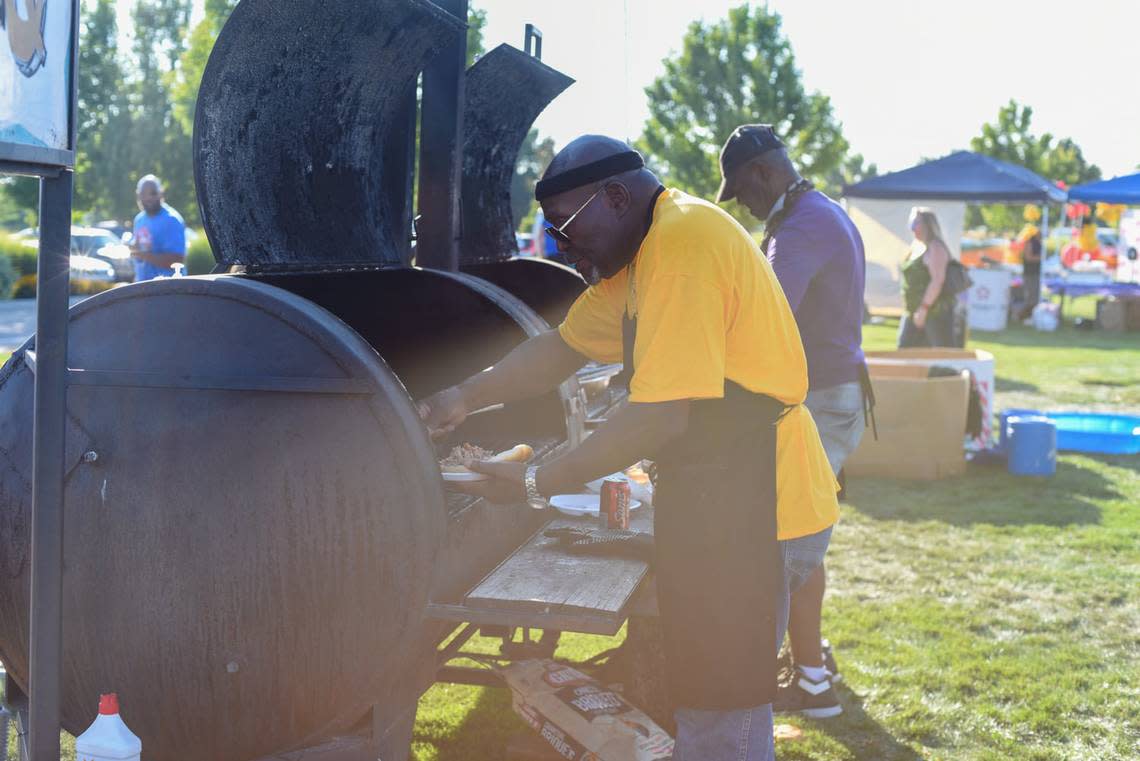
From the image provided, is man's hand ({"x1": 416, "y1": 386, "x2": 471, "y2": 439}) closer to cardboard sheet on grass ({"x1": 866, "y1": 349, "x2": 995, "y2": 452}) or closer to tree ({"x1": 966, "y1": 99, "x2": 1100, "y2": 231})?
cardboard sheet on grass ({"x1": 866, "y1": 349, "x2": 995, "y2": 452})

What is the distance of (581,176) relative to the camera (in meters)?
2.50

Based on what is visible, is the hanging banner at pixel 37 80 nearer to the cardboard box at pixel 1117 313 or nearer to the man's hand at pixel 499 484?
the man's hand at pixel 499 484

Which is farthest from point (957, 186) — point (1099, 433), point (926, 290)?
point (1099, 433)

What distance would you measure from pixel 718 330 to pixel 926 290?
8.10m

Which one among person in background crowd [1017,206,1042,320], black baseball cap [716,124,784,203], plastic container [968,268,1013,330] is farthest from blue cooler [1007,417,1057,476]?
person in background crowd [1017,206,1042,320]

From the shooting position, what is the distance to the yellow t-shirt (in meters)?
2.34

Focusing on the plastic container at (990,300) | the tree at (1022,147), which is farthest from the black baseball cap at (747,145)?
the tree at (1022,147)

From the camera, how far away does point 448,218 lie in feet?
14.6

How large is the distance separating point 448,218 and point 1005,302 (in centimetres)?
1587

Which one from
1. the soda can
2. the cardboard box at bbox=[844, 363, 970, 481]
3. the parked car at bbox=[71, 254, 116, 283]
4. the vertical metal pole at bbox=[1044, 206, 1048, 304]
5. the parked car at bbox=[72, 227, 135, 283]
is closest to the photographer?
the soda can

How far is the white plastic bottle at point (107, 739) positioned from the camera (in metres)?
2.55

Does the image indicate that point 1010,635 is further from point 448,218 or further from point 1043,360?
point 1043,360

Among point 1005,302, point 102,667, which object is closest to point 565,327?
point 102,667

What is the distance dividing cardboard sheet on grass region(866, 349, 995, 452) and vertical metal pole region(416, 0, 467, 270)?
4.45 m
